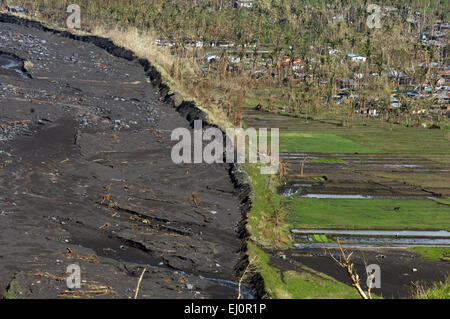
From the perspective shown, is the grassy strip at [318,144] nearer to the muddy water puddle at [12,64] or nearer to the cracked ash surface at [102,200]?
the cracked ash surface at [102,200]

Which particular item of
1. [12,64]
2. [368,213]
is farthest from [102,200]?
[12,64]

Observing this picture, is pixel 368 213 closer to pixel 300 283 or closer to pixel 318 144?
pixel 300 283

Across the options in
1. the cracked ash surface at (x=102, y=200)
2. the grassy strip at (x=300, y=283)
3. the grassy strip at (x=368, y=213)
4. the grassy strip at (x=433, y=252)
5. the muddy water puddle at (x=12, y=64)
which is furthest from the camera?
the muddy water puddle at (x=12, y=64)

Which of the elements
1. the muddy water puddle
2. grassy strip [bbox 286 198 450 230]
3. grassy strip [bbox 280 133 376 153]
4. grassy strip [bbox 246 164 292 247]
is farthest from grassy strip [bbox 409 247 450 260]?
the muddy water puddle

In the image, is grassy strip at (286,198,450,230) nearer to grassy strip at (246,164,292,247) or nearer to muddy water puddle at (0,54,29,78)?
grassy strip at (246,164,292,247)

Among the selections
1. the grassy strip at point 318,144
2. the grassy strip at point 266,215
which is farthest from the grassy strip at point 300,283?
the grassy strip at point 318,144

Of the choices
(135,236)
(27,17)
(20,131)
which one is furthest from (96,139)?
(27,17)

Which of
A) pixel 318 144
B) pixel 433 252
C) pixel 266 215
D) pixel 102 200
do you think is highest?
pixel 102 200
